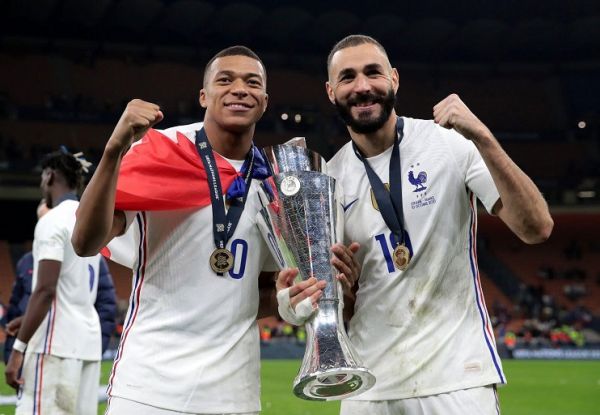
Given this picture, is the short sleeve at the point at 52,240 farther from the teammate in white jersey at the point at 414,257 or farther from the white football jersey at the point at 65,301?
the teammate in white jersey at the point at 414,257

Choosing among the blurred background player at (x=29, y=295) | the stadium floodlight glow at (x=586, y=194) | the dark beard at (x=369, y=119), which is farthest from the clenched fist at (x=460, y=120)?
the stadium floodlight glow at (x=586, y=194)

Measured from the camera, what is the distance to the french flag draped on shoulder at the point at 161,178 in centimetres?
281

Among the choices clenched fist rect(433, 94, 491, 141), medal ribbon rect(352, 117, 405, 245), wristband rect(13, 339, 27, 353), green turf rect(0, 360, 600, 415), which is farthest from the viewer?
green turf rect(0, 360, 600, 415)

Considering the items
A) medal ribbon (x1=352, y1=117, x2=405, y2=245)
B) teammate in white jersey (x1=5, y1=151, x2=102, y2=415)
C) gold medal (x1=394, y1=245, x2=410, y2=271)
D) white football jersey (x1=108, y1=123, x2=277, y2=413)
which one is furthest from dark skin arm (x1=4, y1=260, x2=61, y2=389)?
gold medal (x1=394, y1=245, x2=410, y2=271)

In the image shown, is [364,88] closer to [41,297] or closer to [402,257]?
[402,257]

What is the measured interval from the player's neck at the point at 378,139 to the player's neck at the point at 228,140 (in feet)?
1.41

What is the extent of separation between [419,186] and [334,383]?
873 mm

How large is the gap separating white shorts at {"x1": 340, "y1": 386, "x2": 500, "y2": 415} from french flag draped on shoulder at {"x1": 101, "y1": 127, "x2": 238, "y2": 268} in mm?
1021

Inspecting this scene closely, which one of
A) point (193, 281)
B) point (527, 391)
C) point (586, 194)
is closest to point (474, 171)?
point (193, 281)

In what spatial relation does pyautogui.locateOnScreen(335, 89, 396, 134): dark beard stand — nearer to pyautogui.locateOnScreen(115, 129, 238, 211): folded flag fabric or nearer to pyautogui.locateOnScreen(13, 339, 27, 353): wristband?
pyautogui.locateOnScreen(115, 129, 238, 211): folded flag fabric

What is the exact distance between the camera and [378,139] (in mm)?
3143

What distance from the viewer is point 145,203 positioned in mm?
2807

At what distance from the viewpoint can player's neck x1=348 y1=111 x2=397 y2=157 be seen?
3135 mm

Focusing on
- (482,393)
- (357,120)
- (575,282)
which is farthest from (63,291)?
(575,282)
